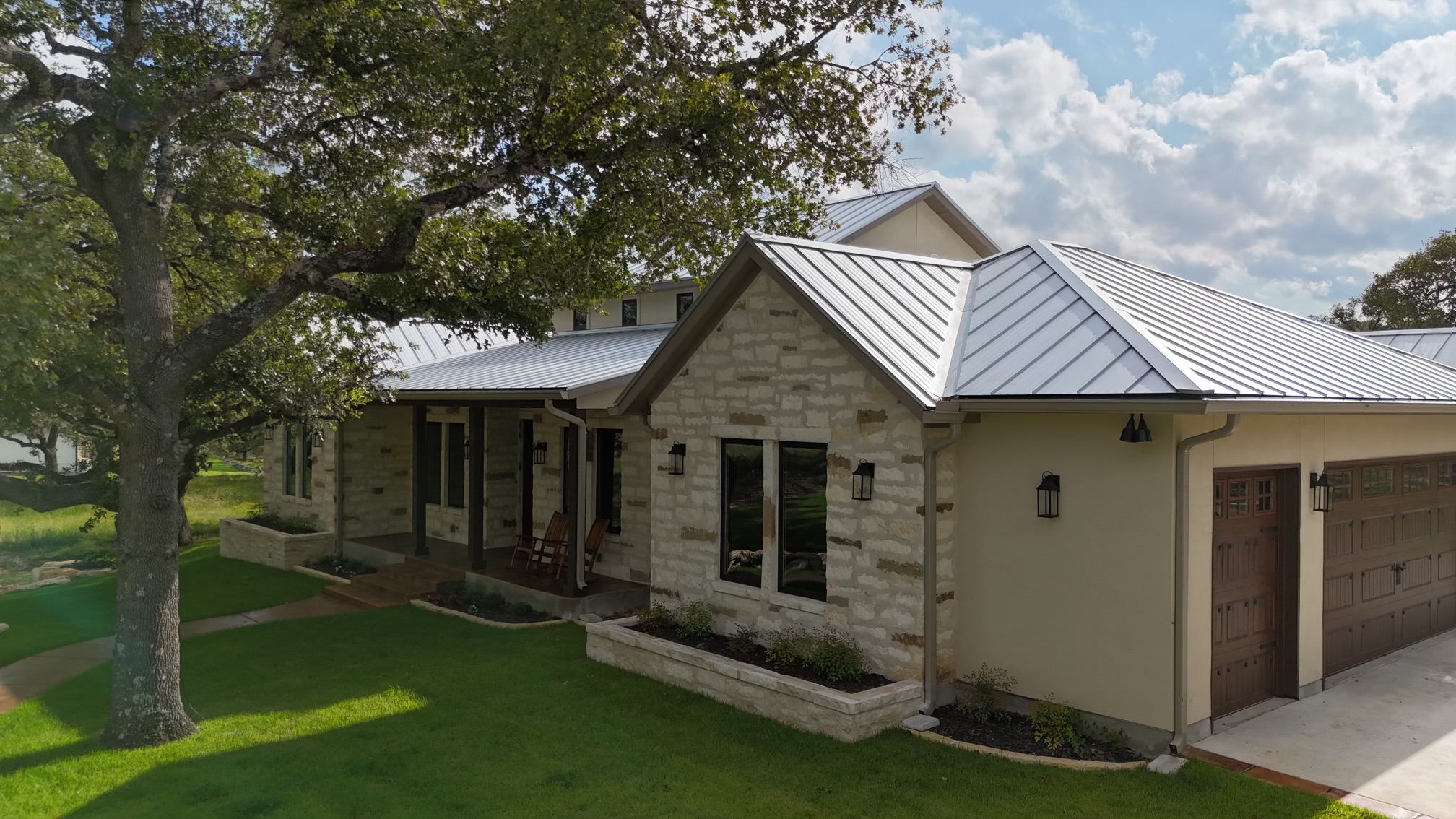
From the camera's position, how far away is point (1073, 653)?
7457 mm

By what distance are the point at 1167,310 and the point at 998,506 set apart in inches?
112

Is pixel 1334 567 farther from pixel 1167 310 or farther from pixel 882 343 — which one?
pixel 882 343

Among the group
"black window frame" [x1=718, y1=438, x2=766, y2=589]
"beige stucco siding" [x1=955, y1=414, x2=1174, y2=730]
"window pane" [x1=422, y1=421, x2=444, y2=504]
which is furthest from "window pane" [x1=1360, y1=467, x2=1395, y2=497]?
"window pane" [x1=422, y1=421, x2=444, y2=504]

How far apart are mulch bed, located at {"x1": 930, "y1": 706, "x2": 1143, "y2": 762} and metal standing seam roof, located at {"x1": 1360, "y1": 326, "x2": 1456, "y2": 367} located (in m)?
15.1

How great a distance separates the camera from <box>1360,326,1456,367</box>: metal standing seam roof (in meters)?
18.4

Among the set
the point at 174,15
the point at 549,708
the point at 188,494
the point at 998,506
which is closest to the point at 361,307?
the point at 174,15

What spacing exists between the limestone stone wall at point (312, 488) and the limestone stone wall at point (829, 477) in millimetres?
A: 9893

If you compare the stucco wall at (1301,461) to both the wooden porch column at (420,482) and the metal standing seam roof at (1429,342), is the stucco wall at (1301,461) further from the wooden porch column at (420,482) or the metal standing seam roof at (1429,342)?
the wooden porch column at (420,482)

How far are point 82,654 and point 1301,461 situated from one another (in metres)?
14.0

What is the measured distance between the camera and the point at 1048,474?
755cm

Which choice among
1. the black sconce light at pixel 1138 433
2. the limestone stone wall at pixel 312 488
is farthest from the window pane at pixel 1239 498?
the limestone stone wall at pixel 312 488

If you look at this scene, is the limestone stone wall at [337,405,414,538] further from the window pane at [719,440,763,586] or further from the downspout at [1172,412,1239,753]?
the downspout at [1172,412,1239,753]

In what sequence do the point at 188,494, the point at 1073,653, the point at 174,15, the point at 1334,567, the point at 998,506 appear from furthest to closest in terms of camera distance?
the point at 188,494 → the point at 1334,567 → the point at 174,15 → the point at 998,506 → the point at 1073,653

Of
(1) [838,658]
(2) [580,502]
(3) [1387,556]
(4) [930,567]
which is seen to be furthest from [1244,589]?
(2) [580,502]
